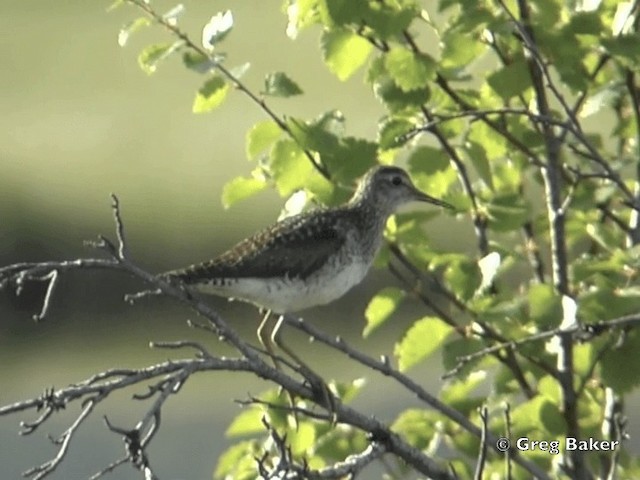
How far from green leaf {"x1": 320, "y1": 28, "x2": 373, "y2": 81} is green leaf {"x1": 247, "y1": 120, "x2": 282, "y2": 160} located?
0.90 ft

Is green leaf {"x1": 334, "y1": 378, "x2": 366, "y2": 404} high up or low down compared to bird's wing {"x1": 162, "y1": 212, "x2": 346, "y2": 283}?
down

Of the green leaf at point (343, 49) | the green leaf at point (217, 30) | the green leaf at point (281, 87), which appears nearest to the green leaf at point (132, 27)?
the green leaf at point (217, 30)

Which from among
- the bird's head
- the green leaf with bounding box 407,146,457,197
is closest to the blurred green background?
the bird's head

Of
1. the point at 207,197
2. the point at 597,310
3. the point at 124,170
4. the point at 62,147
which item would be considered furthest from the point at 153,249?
the point at 597,310

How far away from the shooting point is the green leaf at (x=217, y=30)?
18.4 ft

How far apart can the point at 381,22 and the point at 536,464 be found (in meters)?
1.51

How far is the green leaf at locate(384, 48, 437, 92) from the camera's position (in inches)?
227

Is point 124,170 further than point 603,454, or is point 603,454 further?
point 124,170

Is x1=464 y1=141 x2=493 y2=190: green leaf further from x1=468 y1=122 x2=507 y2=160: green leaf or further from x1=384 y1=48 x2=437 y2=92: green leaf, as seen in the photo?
x1=384 y1=48 x2=437 y2=92: green leaf

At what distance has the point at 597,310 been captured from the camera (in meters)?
5.31

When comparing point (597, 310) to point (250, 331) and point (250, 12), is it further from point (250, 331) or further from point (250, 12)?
point (250, 12)

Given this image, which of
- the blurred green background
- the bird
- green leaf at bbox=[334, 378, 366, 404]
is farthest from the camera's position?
the blurred green background

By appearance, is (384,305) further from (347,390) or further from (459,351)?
(459,351)

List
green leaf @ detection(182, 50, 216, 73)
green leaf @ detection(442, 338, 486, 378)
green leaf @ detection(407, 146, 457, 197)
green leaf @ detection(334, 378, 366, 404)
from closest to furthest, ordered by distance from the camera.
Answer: green leaf @ detection(442, 338, 486, 378)
green leaf @ detection(182, 50, 216, 73)
green leaf @ detection(407, 146, 457, 197)
green leaf @ detection(334, 378, 366, 404)
